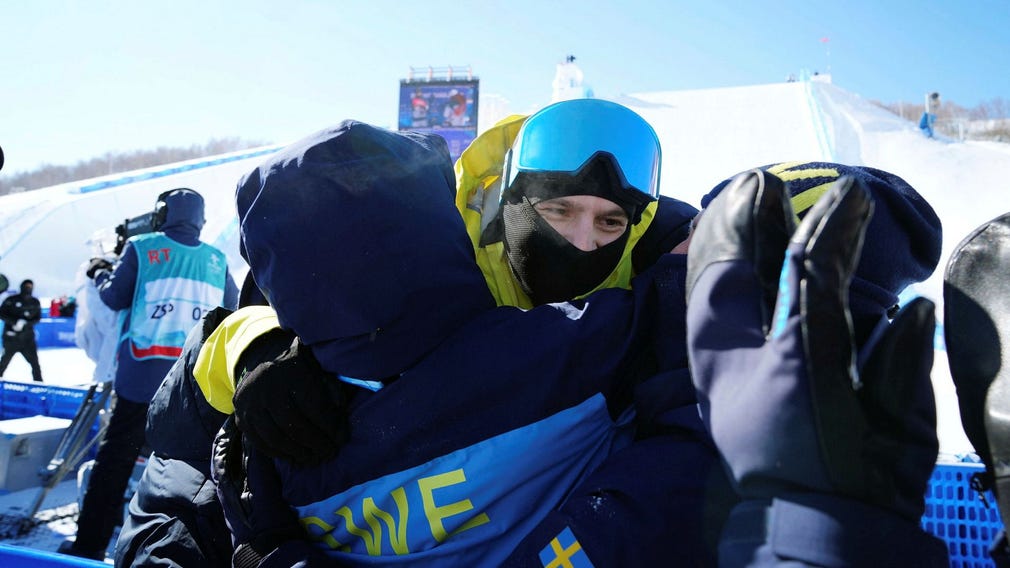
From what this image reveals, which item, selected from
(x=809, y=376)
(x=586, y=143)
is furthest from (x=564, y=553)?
(x=586, y=143)

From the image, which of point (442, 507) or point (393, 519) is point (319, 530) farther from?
point (442, 507)

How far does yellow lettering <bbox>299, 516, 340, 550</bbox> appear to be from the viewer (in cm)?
130

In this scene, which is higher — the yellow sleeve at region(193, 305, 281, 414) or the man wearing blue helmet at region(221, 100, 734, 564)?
the man wearing blue helmet at region(221, 100, 734, 564)

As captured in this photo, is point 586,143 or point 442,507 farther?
point 586,143

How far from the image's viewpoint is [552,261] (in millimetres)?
1873

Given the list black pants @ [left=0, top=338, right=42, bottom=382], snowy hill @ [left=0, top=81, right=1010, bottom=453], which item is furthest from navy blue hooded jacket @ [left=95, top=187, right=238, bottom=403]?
snowy hill @ [left=0, top=81, right=1010, bottom=453]

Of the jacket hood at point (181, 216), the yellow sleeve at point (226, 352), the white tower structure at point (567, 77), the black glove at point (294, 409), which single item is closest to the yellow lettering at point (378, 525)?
the black glove at point (294, 409)

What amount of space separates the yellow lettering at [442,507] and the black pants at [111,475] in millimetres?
A: 3307

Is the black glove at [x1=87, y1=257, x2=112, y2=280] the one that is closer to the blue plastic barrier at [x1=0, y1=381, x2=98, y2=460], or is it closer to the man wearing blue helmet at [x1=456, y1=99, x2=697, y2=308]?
the blue plastic barrier at [x1=0, y1=381, x2=98, y2=460]

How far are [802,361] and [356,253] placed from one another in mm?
791

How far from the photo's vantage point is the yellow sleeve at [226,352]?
1.48 metres

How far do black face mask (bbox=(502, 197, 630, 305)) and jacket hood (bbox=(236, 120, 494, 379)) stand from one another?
60cm

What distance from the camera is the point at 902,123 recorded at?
92.0ft

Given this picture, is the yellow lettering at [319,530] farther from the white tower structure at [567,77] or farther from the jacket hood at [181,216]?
the white tower structure at [567,77]
